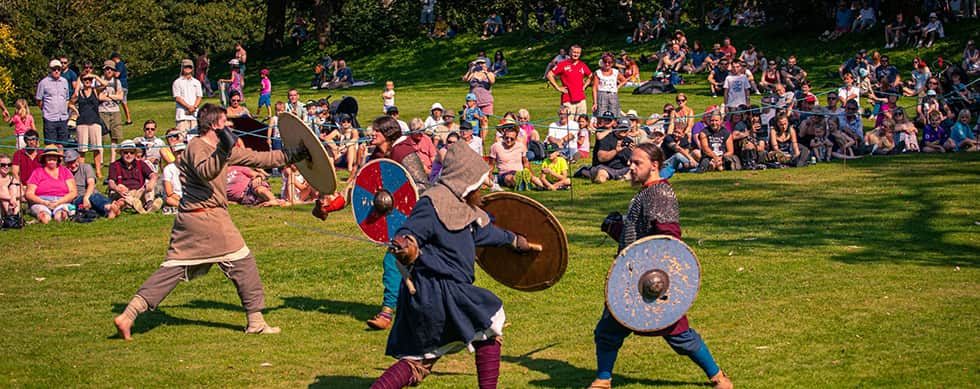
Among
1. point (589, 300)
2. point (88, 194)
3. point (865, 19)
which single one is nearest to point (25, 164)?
point (88, 194)

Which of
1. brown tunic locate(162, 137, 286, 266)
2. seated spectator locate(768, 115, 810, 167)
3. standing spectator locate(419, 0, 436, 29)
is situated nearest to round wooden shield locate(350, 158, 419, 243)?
brown tunic locate(162, 137, 286, 266)

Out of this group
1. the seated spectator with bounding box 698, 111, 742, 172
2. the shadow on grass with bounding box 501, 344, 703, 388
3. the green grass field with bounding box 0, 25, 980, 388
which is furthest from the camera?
the seated spectator with bounding box 698, 111, 742, 172

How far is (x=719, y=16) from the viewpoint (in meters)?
39.1

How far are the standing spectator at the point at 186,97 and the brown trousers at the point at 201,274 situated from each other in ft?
42.6

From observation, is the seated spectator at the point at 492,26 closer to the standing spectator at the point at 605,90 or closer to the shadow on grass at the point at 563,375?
the standing spectator at the point at 605,90

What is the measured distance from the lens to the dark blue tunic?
6.80 meters

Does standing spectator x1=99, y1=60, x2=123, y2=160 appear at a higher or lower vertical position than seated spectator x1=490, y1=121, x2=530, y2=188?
higher

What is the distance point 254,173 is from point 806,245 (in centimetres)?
957

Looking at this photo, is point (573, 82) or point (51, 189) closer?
point (51, 189)

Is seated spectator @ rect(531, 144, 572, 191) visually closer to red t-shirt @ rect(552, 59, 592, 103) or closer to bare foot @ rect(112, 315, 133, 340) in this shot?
red t-shirt @ rect(552, 59, 592, 103)

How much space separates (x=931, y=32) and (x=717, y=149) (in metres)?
13.5

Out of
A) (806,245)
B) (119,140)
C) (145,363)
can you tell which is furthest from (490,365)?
(119,140)

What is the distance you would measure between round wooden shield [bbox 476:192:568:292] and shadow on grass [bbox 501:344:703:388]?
793mm

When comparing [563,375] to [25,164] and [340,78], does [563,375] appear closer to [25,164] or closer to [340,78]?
[25,164]
